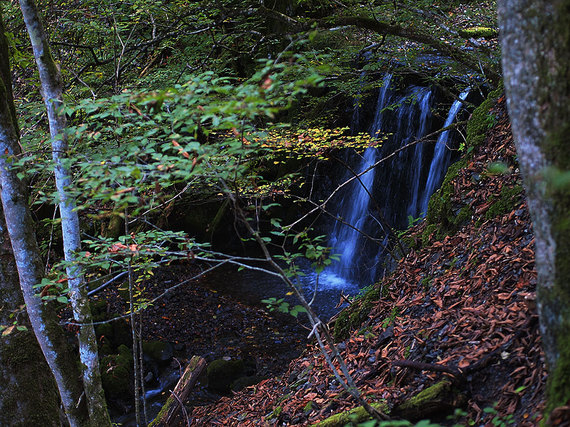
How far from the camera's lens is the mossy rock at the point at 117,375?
7.21 meters

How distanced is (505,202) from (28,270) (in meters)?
4.21

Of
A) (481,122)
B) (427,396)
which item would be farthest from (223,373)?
(481,122)

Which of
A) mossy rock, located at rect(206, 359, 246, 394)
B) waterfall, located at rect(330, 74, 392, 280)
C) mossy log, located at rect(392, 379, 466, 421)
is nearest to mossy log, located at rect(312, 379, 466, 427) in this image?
mossy log, located at rect(392, 379, 466, 421)

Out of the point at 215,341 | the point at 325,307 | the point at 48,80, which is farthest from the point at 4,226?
the point at 325,307

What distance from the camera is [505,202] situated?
13.3 ft

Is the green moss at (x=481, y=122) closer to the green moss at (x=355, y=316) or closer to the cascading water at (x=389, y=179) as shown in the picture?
the green moss at (x=355, y=316)

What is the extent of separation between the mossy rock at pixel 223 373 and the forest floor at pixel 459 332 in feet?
4.85

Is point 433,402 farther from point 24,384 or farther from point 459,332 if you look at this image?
point 24,384

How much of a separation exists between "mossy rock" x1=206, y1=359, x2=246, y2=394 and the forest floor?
1477 millimetres

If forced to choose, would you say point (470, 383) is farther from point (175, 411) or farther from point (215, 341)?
point (215, 341)

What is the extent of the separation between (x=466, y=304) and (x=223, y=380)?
486 centimetres

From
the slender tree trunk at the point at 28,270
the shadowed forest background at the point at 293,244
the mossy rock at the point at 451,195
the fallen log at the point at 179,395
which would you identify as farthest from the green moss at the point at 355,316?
the slender tree trunk at the point at 28,270

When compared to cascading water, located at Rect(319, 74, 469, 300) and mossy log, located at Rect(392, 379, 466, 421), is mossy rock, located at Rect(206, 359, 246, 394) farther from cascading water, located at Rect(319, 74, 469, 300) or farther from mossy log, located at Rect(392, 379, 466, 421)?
mossy log, located at Rect(392, 379, 466, 421)

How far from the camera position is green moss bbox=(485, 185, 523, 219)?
3.99m
